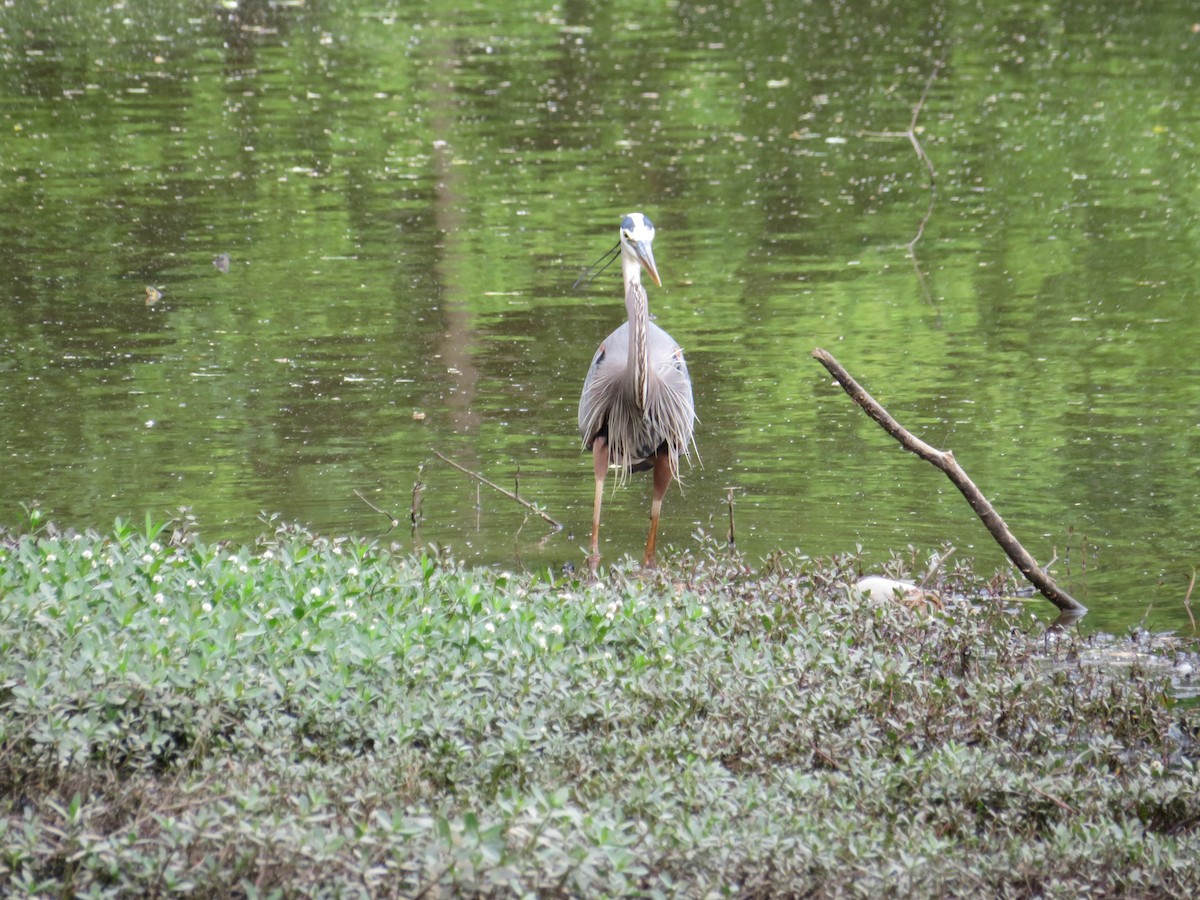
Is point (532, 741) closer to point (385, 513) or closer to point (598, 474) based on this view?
point (385, 513)

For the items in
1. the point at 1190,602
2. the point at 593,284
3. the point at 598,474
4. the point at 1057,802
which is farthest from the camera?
the point at 593,284

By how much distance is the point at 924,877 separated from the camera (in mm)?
4371

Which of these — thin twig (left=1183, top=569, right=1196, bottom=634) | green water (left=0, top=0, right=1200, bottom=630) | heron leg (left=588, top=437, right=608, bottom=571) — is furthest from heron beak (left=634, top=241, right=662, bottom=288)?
thin twig (left=1183, top=569, right=1196, bottom=634)

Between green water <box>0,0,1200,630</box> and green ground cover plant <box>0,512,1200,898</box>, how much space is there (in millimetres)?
1673

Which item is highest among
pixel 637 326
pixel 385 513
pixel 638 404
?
pixel 637 326

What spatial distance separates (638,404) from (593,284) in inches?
238

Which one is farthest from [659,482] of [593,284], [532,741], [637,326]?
[593,284]

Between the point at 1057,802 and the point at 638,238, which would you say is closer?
the point at 1057,802

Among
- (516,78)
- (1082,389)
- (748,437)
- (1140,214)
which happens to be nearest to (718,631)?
(748,437)

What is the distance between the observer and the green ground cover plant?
161 inches

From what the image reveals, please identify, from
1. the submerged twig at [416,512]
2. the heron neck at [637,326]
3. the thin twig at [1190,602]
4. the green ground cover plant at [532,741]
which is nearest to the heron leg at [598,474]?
the heron neck at [637,326]

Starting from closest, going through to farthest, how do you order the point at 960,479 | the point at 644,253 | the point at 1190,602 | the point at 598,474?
the point at 960,479, the point at 1190,602, the point at 644,253, the point at 598,474

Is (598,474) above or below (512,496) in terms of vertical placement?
above

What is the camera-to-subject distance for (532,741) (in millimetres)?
5000
